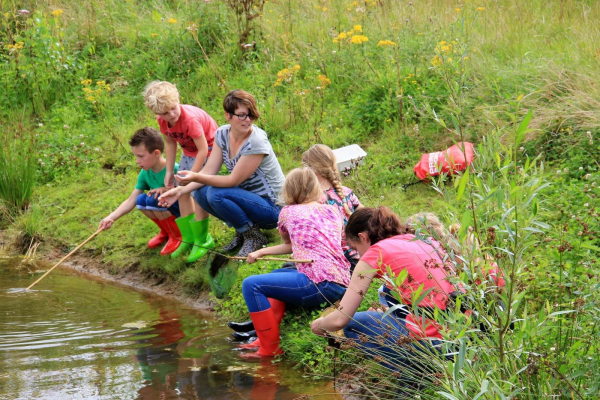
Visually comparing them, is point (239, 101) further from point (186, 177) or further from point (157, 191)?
point (157, 191)

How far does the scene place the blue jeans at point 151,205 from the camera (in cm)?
654

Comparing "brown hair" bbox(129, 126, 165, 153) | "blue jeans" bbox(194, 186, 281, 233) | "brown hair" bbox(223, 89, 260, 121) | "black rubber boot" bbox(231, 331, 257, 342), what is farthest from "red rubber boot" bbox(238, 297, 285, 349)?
"brown hair" bbox(129, 126, 165, 153)

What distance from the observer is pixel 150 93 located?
5992 mm

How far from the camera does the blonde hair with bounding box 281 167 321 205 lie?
4.76m

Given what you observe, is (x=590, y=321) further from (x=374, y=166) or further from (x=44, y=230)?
(x=44, y=230)

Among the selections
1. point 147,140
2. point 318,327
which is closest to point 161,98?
point 147,140

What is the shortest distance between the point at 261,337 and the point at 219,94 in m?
5.00

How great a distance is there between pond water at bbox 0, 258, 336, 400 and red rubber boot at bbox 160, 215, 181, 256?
1.48 feet

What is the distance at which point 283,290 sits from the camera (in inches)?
179

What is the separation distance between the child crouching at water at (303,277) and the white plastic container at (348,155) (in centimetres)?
195

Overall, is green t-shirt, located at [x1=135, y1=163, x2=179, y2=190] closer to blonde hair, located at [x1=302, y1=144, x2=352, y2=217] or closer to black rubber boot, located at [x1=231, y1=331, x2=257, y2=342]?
blonde hair, located at [x1=302, y1=144, x2=352, y2=217]

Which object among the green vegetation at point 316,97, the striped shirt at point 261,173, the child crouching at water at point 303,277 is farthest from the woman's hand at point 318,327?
the striped shirt at point 261,173

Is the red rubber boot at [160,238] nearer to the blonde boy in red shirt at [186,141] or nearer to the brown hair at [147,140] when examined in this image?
the blonde boy in red shirt at [186,141]

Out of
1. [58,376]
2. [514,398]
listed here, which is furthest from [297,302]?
[514,398]
